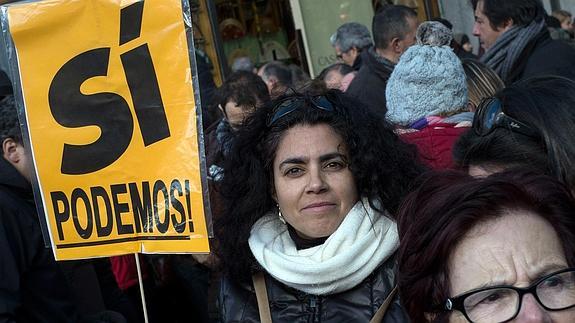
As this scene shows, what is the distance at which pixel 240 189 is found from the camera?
136 inches

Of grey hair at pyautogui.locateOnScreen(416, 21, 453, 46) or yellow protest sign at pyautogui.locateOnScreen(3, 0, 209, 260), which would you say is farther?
grey hair at pyautogui.locateOnScreen(416, 21, 453, 46)

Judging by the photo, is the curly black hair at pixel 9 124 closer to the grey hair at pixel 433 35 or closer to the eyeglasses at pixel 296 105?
the eyeglasses at pixel 296 105

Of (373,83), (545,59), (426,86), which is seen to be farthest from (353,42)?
(426,86)

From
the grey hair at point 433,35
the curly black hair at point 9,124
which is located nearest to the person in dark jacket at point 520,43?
the grey hair at point 433,35

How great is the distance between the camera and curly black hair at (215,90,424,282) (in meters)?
3.24

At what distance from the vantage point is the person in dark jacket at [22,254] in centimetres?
392

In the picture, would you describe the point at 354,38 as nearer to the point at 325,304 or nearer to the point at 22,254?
the point at 22,254

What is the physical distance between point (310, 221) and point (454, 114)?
95 cm

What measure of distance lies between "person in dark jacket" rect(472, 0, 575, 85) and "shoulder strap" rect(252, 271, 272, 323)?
2.42 meters

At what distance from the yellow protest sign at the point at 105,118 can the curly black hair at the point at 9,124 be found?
0.65 metres

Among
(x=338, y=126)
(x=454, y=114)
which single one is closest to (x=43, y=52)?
(x=338, y=126)

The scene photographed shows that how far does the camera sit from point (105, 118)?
3.78 m

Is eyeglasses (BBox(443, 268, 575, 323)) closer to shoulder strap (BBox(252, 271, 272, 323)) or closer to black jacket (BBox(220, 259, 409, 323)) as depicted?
black jacket (BBox(220, 259, 409, 323))

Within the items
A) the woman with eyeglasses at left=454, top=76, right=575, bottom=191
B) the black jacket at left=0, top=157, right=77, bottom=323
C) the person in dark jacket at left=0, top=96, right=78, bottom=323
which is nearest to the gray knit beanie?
the woman with eyeglasses at left=454, top=76, right=575, bottom=191
